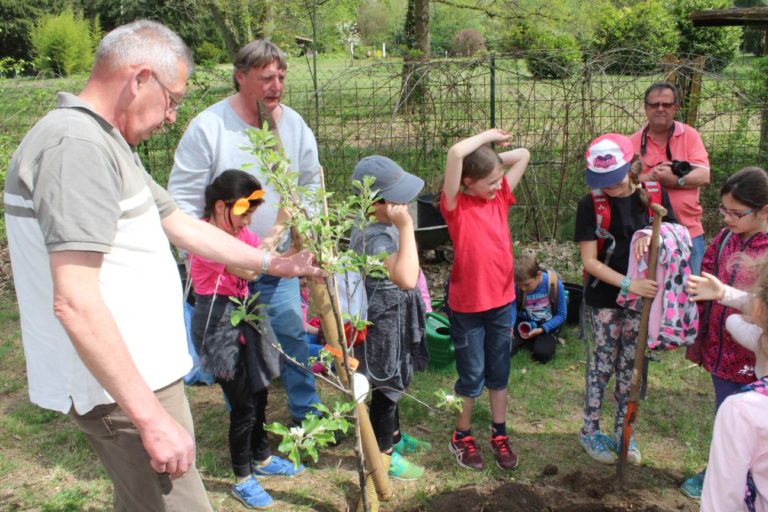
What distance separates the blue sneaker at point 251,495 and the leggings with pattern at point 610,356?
1.71 metres

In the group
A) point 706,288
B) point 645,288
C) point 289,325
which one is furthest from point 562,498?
point 289,325

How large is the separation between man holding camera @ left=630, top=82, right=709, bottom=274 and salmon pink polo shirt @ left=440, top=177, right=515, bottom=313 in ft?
3.49

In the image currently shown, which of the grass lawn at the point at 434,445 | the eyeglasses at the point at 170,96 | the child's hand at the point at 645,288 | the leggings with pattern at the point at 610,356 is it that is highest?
the eyeglasses at the point at 170,96

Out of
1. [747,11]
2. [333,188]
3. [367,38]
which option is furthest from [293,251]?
[367,38]

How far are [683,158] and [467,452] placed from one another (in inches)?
84.5

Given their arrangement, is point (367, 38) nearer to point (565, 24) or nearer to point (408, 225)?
point (565, 24)

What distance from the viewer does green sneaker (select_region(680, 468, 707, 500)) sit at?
317 centimetres

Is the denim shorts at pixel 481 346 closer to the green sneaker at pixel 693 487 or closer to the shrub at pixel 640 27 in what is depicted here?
the green sneaker at pixel 693 487

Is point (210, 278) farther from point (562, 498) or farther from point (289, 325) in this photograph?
point (562, 498)

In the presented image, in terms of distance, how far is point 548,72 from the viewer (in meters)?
6.60

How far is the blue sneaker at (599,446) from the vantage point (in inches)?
137

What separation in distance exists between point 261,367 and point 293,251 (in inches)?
30.0

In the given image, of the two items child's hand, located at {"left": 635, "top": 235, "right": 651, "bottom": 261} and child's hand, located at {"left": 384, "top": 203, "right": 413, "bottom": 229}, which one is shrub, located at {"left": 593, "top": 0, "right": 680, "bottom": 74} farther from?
child's hand, located at {"left": 384, "top": 203, "right": 413, "bottom": 229}

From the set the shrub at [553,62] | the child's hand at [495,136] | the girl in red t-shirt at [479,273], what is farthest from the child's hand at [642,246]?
the shrub at [553,62]
